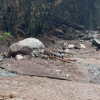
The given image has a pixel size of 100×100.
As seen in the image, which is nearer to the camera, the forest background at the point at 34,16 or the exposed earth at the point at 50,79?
the exposed earth at the point at 50,79

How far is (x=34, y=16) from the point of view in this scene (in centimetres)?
1523

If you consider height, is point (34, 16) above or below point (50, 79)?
above

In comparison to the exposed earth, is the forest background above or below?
above

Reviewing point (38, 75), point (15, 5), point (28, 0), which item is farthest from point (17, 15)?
point (38, 75)

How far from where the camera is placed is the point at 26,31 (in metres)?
14.9

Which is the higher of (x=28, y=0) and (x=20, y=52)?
(x=28, y=0)

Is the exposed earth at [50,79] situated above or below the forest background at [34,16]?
below

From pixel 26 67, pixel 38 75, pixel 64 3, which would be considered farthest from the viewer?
pixel 64 3

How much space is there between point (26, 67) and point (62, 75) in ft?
4.73

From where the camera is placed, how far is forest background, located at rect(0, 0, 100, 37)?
13664 millimetres

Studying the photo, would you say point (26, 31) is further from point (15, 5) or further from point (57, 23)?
point (57, 23)

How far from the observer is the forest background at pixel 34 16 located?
44.8 ft

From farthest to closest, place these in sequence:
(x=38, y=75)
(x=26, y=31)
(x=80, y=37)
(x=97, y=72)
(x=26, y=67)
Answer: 1. (x=80, y=37)
2. (x=26, y=31)
3. (x=97, y=72)
4. (x=26, y=67)
5. (x=38, y=75)

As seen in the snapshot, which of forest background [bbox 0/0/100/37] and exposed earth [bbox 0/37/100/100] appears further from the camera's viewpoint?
forest background [bbox 0/0/100/37]
